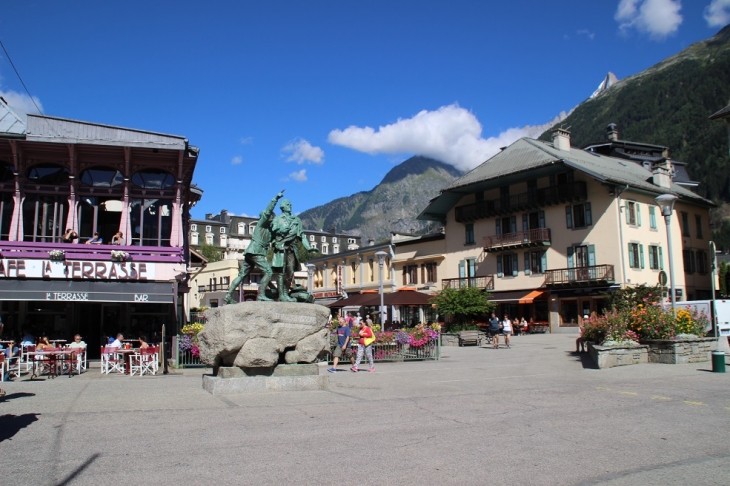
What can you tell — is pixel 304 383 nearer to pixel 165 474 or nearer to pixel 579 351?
pixel 165 474

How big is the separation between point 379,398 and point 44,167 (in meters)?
17.1

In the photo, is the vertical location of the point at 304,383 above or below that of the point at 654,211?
below

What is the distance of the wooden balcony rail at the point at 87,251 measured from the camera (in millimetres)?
19422

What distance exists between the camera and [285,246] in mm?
13031

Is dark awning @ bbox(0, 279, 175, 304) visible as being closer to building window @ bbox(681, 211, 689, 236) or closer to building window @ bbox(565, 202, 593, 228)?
building window @ bbox(565, 202, 593, 228)

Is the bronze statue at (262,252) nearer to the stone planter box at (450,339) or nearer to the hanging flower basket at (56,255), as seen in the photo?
the hanging flower basket at (56,255)

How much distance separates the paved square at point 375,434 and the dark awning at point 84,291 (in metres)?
5.96


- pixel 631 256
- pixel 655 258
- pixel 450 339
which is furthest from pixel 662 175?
pixel 450 339

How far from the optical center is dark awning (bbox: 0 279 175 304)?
1848 centimetres

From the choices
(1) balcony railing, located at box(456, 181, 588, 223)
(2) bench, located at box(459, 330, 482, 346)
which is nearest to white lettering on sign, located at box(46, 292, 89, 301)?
(2) bench, located at box(459, 330, 482, 346)

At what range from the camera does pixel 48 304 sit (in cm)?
2136

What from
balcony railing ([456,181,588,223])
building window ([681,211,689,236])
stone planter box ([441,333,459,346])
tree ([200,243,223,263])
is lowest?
stone planter box ([441,333,459,346])

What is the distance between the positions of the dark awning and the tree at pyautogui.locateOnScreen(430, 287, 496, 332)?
18995 mm

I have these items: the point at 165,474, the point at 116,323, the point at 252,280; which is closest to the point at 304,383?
the point at 165,474
